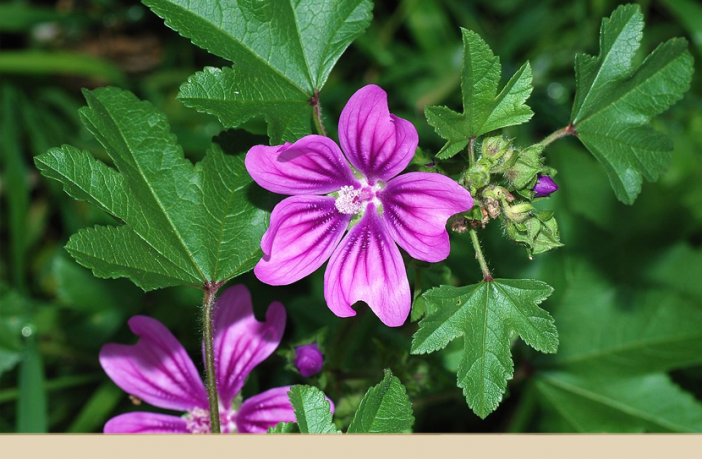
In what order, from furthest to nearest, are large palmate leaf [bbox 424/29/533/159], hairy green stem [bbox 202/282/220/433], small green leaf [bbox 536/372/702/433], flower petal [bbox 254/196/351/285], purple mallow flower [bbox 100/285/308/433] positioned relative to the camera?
1. small green leaf [bbox 536/372/702/433]
2. purple mallow flower [bbox 100/285/308/433]
3. hairy green stem [bbox 202/282/220/433]
4. flower petal [bbox 254/196/351/285]
5. large palmate leaf [bbox 424/29/533/159]

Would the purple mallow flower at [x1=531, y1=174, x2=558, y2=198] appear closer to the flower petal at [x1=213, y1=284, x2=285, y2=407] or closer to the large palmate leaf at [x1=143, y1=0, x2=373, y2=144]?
the large palmate leaf at [x1=143, y1=0, x2=373, y2=144]

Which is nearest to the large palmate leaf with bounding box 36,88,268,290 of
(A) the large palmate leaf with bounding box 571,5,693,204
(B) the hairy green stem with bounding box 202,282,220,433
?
(B) the hairy green stem with bounding box 202,282,220,433

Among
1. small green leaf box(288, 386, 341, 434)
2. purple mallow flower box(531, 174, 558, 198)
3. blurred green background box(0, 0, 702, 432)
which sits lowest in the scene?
blurred green background box(0, 0, 702, 432)

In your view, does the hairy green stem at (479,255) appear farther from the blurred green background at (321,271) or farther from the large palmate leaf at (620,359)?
the large palmate leaf at (620,359)

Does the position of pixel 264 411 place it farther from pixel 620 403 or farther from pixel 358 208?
pixel 620 403

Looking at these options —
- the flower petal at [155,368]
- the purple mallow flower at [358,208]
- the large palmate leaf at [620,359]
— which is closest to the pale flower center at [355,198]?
the purple mallow flower at [358,208]

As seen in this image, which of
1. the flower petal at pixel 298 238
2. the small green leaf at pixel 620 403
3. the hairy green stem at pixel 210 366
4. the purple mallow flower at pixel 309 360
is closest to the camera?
the flower petal at pixel 298 238

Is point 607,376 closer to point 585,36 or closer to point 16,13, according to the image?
point 585,36

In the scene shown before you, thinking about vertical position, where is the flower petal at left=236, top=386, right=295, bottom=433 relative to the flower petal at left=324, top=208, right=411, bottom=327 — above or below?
below
